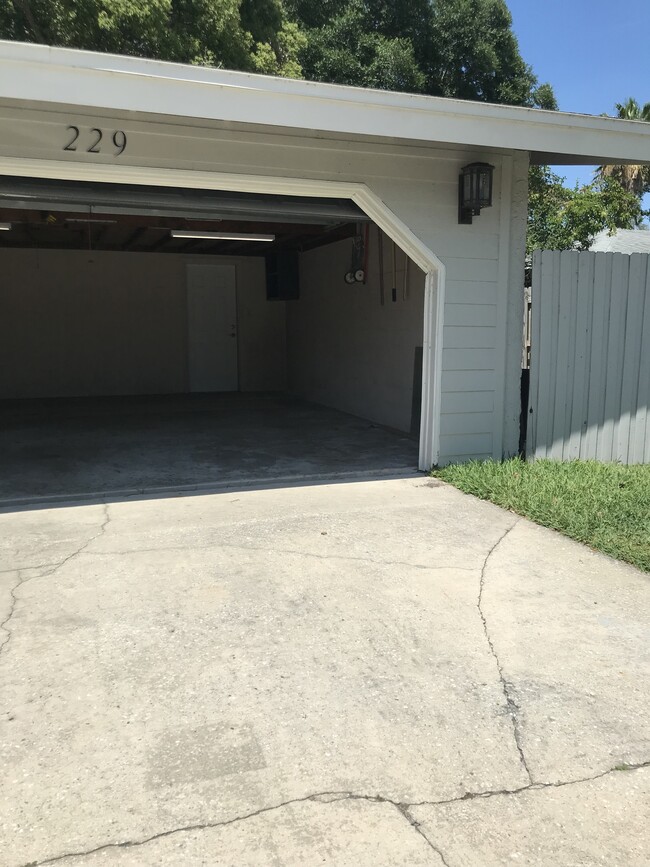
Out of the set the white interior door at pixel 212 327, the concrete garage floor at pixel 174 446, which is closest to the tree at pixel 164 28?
the white interior door at pixel 212 327

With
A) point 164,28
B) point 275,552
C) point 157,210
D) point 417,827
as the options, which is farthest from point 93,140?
point 164,28

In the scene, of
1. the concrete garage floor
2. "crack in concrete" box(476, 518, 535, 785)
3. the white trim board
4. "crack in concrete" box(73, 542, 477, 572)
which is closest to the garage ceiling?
the white trim board

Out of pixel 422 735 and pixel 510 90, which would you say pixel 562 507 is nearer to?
pixel 422 735

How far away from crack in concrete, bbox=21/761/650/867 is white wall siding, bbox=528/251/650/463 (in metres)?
4.35

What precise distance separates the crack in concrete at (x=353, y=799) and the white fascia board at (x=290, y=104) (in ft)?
13.3

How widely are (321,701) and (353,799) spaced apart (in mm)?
536

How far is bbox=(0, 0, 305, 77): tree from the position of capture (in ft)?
42.5

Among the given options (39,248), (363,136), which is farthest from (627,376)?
(39,248)

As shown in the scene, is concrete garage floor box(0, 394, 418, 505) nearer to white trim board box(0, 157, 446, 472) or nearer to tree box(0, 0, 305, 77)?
white trim board box(0, 157, 446, 472)

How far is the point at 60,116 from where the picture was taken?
189 inches

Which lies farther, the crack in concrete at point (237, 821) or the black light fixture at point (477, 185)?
the black light fixture at point (477, 185)

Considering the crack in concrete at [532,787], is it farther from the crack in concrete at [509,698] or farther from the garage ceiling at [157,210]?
the garage ceiling at [157,210]

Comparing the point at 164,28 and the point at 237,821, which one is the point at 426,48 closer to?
the point at 164,28

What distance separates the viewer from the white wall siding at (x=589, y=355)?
6.15m
